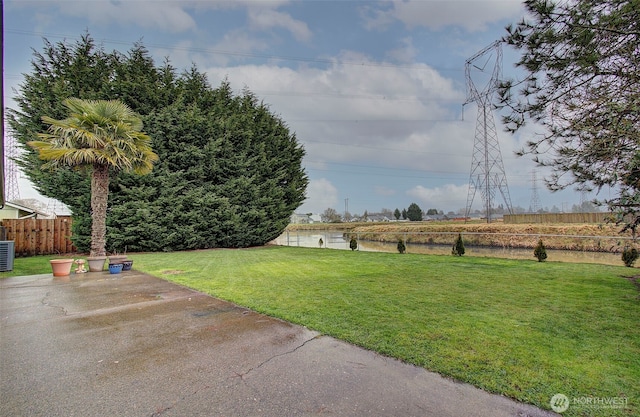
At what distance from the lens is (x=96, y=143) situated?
8008 millimetres

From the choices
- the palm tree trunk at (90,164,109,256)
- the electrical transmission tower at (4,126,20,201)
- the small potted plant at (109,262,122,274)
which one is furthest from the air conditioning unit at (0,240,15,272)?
the electrical transmission tower at (4,126,20,201)

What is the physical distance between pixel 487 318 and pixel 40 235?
50.9ft

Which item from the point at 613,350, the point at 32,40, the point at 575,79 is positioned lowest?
the point at 613,350

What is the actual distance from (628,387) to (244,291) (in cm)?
486

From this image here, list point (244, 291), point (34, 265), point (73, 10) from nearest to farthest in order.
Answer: point (244, 291), point (34, 265), point (73, 10)

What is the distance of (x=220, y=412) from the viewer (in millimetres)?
1907

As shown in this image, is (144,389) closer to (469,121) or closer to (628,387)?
(628,387)

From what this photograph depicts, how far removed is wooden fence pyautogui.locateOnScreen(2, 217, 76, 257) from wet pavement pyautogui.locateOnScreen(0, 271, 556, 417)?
9.84 metres

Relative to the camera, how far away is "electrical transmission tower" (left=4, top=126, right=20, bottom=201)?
11.8m

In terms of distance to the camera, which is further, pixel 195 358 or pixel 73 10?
pixel 73 10

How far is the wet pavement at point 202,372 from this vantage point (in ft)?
6.43

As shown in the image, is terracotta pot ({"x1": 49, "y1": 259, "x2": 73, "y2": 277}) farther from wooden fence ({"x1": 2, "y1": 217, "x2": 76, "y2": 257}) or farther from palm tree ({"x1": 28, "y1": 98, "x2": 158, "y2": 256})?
wooden fence ({"x1": 2, "y1": 217, "x2": 76, "y2": 257})

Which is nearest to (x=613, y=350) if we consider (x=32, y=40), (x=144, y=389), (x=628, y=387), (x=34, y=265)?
(x=628, y=387)

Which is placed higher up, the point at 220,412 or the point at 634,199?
the point at 634,199
